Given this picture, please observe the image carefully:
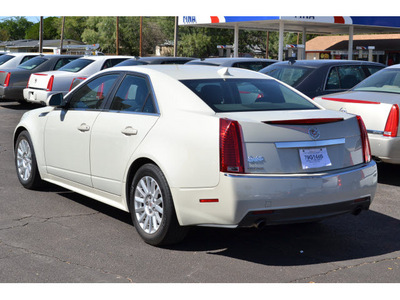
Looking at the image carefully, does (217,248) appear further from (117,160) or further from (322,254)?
(117,160)

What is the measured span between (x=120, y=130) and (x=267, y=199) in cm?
173

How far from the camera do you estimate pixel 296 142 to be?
5.05m

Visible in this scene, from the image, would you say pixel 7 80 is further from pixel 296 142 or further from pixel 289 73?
pixel 296 142

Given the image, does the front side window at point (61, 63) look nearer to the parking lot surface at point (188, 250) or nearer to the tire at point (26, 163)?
the tire at point (26, 163)

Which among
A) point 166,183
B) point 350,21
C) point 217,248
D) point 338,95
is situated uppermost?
point 350,21

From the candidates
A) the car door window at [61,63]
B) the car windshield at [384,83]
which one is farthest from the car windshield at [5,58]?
the car windshield at [384,83]

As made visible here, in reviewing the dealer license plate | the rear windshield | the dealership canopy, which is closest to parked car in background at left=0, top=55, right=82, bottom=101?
the dealership canopy

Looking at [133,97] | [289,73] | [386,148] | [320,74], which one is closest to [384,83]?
[386,148]

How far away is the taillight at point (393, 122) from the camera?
7.90 m

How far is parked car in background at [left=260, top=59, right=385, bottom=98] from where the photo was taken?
10.5 meters

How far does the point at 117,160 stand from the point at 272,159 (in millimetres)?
1633

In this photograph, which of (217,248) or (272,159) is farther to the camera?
(217,248)

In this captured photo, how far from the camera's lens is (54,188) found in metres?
7.79

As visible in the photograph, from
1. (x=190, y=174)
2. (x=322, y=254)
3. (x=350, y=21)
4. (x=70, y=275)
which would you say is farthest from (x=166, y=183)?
(x=350, y=21)
